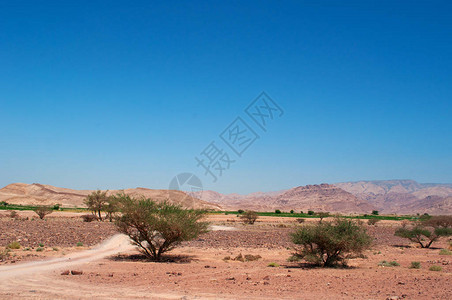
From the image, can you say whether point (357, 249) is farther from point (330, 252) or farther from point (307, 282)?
point (307, 282)

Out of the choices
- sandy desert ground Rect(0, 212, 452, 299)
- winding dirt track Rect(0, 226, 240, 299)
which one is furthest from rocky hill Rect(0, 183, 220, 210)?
winding dirt track Rect(0, 226, 240, 299)

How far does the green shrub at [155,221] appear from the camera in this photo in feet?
Result: 70.8

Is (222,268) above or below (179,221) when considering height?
below

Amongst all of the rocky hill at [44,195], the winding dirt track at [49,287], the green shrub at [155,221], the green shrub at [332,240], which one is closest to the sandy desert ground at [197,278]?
the winding dirt track at [49,287]

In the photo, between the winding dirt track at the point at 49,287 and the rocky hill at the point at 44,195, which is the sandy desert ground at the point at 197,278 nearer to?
the winding dirt track at the point at 49,287

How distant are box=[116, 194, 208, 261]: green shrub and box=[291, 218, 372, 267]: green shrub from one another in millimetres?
6374

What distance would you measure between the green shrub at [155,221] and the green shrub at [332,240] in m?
6.37

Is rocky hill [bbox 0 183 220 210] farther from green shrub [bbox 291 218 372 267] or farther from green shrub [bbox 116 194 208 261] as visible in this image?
green shrub [bbox 291 218 372 267]

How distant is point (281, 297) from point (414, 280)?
23.3 ft

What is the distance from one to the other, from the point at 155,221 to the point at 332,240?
32.2ft

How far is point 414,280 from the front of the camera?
625 inches

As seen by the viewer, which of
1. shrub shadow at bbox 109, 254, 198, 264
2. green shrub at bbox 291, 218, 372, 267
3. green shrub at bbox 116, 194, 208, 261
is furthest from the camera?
shrub shadow at bbox 109, 254, 198, 264

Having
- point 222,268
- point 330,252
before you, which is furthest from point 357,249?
point 222,268

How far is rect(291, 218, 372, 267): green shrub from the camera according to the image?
19.6 metres
